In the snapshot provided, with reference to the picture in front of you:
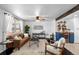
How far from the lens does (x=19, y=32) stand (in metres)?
2.80

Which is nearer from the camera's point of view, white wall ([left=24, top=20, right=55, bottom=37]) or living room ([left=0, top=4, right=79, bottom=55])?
living room ([left=0, top=4, right=79, bottom=55])

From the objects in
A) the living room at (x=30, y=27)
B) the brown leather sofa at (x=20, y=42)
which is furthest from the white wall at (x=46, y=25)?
the brown leather sofa at (x=20, y=42)

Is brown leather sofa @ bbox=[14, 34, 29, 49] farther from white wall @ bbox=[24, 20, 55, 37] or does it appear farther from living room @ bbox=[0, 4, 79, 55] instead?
white wall @ bbox=[24, 20, 55, 37]

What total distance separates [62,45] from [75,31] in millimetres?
1478

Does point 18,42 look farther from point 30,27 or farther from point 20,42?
point 30,27

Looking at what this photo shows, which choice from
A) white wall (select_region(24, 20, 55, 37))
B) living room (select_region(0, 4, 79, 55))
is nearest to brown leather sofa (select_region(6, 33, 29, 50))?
living room (select_region(0, 4, 79, 55))

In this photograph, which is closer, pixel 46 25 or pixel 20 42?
pixel 46 25

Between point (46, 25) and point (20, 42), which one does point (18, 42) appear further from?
point (46, 25)

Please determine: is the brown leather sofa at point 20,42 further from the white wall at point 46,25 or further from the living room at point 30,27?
the white wall at point 46,25

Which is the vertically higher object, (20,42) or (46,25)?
(46,25)

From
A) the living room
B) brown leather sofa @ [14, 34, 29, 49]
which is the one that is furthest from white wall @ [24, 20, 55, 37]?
brown leather sofa @ [14, 34, 29, 49]

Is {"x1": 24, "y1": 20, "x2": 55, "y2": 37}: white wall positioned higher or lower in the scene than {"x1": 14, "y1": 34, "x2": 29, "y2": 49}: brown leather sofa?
higher

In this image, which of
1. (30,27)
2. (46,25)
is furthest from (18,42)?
(46,25)

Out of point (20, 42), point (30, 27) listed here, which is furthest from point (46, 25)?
point (20, 42)
